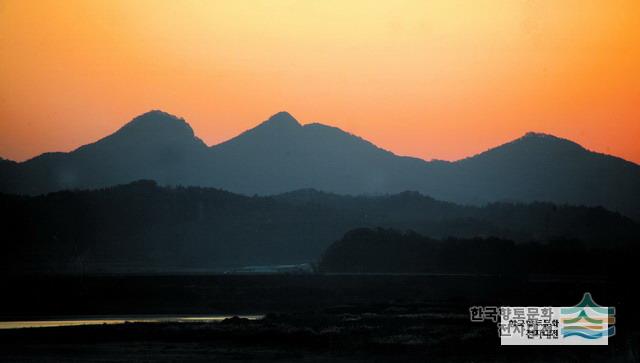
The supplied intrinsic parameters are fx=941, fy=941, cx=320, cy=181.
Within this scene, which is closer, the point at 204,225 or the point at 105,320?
the point at 105,320

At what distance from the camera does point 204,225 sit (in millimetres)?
138875

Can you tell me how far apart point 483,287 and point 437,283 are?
467 cm

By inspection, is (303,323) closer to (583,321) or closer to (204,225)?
(583,321)

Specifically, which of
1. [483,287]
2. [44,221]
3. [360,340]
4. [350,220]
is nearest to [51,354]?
[360,340]

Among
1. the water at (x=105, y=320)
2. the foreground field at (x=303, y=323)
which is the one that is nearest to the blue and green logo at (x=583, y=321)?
the foreground field at (x=303, y=323)

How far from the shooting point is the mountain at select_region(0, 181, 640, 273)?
121625mm

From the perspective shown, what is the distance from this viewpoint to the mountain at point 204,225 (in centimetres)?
12162

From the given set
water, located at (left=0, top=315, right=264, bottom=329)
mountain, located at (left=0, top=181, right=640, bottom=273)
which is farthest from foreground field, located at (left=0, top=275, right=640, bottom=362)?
mountain, located at (left=0, top=181, right=640, bottom=273)

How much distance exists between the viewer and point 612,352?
1339 inches

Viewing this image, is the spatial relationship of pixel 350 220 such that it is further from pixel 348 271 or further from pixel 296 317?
pixel 296 317

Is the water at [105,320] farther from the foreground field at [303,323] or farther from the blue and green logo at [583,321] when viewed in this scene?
the blue and green logo at [583,321]

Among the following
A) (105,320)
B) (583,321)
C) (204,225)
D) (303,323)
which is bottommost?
(105,320)

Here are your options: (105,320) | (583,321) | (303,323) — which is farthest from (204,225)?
(583,321)

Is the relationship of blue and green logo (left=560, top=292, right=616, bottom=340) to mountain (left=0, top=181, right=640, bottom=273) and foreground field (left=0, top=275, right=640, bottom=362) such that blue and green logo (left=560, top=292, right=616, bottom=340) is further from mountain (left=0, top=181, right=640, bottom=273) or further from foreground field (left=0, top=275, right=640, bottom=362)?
mountain (left=0, top=181, right=640, bottom=273)
